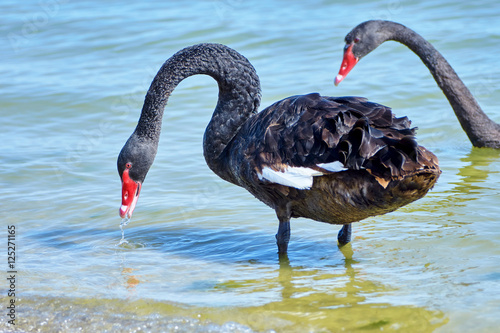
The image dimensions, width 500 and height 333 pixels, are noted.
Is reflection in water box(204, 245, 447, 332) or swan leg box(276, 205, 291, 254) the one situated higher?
swan leg box(276, 205, 291, 254)

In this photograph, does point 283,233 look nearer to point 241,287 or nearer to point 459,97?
point 241,287

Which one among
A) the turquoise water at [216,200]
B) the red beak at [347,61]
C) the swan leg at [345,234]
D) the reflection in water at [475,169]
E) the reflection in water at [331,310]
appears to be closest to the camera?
the reflection in water at [331,310]

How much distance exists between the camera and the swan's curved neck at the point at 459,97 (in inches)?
296

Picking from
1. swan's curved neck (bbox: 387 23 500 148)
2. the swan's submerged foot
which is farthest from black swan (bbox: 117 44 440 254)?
swan's curved neck (bbox: 387 23 500 148)

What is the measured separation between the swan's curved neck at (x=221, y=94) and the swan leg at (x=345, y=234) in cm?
99

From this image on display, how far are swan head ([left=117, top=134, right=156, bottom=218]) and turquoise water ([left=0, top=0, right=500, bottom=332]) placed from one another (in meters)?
0.36

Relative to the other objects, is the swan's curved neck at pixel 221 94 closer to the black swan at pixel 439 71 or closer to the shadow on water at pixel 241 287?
the shadow on water at pixel 241 287

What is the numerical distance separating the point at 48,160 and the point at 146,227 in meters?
2.18

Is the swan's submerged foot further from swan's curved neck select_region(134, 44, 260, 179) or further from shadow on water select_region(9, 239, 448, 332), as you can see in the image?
swan's curved neck select_region(134, 44, 260, 179)

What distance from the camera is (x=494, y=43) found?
1022 cm

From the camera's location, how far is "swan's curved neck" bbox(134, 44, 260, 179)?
18.3 feet

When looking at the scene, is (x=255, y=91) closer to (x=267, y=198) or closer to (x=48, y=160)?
(x=267, y=198)

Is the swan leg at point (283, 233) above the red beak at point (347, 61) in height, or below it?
below

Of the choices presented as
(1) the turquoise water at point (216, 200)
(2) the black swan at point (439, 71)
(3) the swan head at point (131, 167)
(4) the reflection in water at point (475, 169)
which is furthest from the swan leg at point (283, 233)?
(2) the black swan at point (439, 71)
